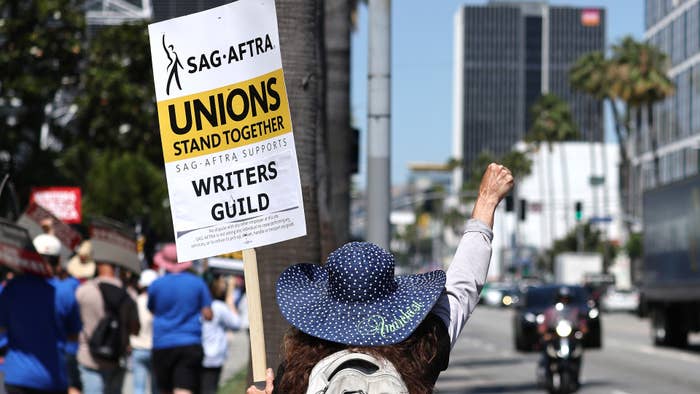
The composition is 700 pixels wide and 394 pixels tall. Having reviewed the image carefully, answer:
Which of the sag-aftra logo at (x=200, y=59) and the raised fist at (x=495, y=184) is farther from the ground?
the sag-aftra logo at (x=200, y=59)

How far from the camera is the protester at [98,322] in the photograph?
11.9m

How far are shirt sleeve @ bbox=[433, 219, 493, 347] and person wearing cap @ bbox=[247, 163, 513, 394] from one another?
57 mm

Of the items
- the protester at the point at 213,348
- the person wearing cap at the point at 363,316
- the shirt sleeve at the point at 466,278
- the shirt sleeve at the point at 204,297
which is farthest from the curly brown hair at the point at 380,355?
the protester at the point at 213,348

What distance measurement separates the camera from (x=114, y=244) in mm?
14680

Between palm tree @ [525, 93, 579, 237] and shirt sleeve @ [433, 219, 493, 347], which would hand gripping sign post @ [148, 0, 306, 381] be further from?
palm tree @ [525, 93, 579, 237]

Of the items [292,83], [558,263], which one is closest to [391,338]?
[292,83]

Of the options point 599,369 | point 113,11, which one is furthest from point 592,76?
point 599,369

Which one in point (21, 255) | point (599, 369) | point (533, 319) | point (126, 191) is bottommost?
point (599, 369)

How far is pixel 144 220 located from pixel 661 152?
57.1 meters

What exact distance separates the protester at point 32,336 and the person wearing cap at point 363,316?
5.33 metres

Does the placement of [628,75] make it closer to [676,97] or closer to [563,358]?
[676,97]

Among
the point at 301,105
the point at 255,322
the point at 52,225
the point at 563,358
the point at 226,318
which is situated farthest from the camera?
the point at 563,358

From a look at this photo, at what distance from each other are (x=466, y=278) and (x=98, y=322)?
799cm

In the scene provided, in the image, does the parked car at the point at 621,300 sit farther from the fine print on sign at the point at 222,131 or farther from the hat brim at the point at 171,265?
the fine print on sign at the point at 222,131
